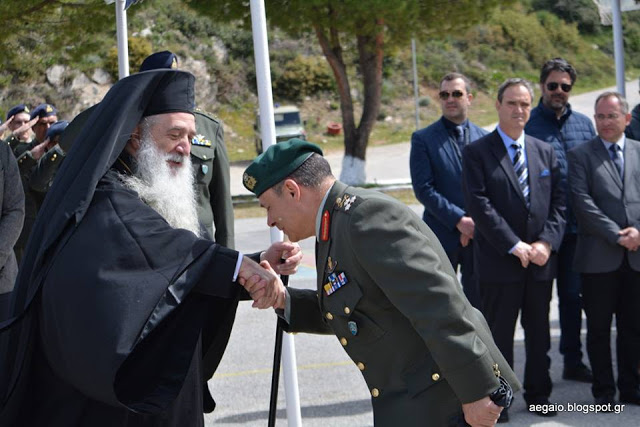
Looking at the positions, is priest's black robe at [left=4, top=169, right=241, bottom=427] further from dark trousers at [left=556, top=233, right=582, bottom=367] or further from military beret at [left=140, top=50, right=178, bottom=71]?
dark trousers at [left=556, top=233, right=582, bottom=367]

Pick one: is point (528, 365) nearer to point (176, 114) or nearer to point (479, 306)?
point (479, 306)

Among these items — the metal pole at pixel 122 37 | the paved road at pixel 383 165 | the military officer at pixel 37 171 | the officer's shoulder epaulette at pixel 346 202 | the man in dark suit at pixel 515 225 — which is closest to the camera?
the officer's shoulder epaulette at pixel 346 202

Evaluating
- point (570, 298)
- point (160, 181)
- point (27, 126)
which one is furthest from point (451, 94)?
point (27, 126)

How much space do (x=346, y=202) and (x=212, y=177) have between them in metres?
2.43

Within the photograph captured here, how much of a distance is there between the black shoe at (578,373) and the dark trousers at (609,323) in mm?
491

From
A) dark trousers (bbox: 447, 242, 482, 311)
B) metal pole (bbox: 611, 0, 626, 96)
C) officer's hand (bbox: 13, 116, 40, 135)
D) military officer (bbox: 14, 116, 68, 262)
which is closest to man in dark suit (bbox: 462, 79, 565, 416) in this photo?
dark trousers (bbox: 447, 242, 482, 311)

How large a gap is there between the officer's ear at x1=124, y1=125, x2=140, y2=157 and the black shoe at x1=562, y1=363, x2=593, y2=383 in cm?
436

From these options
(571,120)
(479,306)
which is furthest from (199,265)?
(571,120)

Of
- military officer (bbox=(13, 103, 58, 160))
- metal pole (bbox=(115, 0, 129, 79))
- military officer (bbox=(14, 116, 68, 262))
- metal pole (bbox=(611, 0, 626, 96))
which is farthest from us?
military officer (bbox=(13, 103, 58, 160))

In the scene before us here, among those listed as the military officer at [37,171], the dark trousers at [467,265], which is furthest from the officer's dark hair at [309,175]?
the military officer at [37,171]

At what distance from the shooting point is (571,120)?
6.65m

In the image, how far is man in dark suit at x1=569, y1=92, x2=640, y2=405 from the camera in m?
5.92

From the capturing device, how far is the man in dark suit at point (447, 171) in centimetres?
642

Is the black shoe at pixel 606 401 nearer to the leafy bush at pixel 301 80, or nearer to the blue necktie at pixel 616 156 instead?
the blue necktie at pixel 616 156
